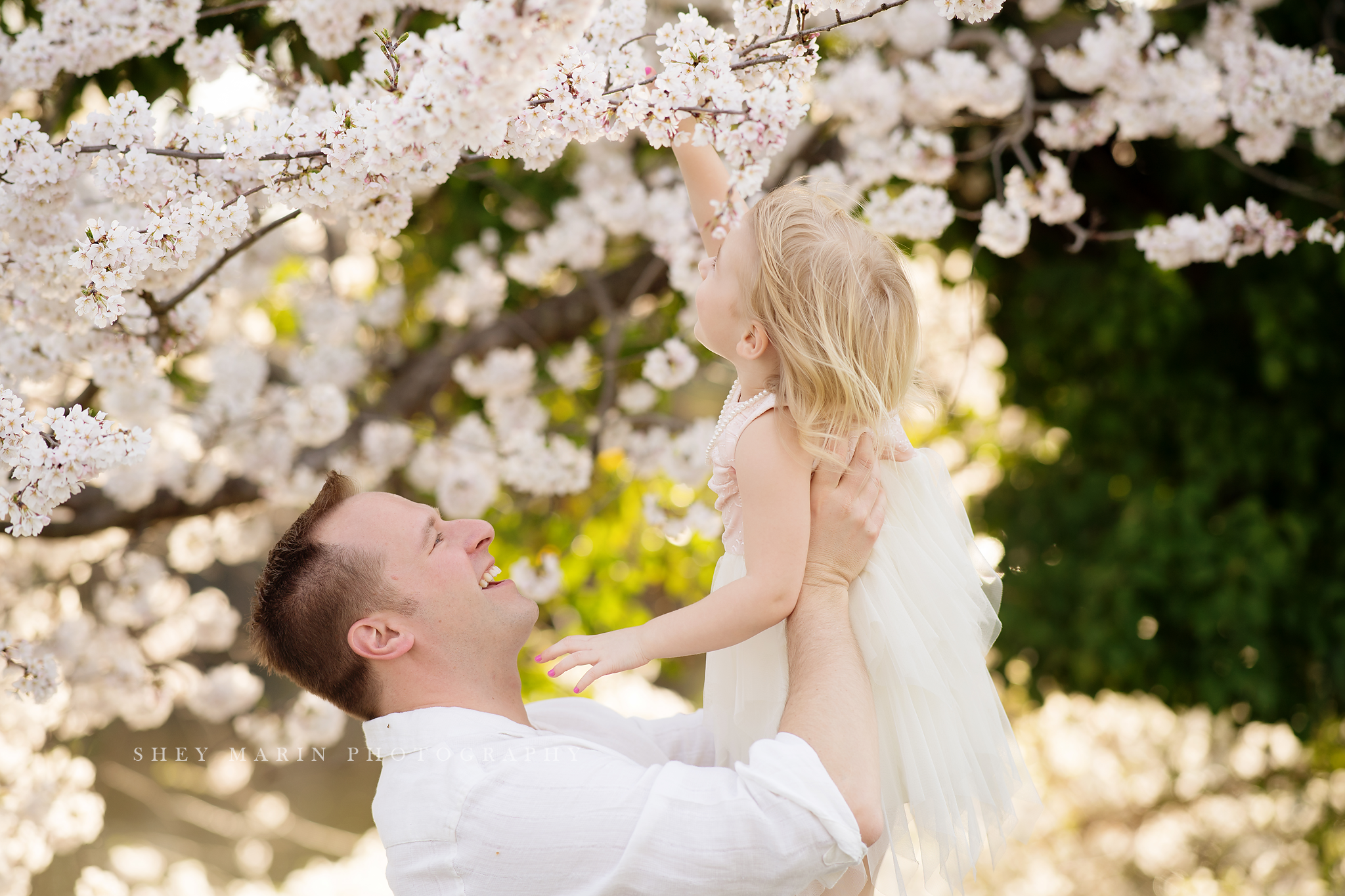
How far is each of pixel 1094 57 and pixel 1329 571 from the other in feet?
7.09

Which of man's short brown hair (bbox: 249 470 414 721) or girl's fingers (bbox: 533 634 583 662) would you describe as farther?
man's short brown hair (bbox: 249 470 414 721)

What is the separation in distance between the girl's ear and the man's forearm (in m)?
0.41

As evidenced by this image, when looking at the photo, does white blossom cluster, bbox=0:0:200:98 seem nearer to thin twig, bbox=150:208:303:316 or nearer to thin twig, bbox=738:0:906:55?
thin twig, bbox=150:208:303:316

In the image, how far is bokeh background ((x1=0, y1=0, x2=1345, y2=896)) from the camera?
11.4 ft

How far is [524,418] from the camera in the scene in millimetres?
3732

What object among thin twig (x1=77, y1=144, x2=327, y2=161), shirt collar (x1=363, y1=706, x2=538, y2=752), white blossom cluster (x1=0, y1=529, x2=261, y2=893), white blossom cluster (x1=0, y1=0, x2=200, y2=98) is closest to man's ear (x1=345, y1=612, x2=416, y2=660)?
shirt collar (x1=363, y1=706, x2=538, y2=752)

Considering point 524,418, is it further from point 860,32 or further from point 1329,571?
point 1329,571

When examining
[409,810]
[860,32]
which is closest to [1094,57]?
[860,32]

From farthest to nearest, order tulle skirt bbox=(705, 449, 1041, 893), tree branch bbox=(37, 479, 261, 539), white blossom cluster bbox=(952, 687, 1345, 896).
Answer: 1. white blossom cluster bbox=(952, 687, 1345, 896)
2. tree branch bbox=(37, 479, 261, 539)
3. tulle skirt bbox=(705, 449, 1041, 893)

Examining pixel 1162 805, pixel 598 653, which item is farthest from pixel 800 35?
pixel 1162 805

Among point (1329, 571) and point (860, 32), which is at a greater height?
point (860, 32)

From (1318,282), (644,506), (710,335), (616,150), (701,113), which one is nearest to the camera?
(701,113)

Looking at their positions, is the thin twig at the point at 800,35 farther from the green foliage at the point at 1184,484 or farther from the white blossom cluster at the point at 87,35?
the green foliage at the point at 1184,484

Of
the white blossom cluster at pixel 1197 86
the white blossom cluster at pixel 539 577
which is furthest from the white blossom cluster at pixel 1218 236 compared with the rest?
the white blossom cluster at pixel 539 577
